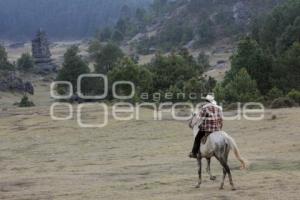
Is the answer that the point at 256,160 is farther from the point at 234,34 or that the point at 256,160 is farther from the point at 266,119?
the point at 234,34

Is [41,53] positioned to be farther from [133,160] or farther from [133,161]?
[133,161]

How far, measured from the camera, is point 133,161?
916 inches

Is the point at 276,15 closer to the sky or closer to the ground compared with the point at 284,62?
closer to the sky

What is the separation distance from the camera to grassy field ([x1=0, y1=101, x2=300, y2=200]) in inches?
631

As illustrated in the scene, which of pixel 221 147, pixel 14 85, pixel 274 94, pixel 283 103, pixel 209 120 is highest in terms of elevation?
Answer: pixel 14 85

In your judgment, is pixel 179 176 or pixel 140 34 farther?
pixel 140 34

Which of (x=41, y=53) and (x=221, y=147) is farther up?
(x=41, y=53)

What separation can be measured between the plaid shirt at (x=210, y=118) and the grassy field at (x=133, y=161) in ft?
5.52

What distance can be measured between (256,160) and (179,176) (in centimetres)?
404

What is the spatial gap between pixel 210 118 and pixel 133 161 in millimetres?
8350

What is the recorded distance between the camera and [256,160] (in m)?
21.0

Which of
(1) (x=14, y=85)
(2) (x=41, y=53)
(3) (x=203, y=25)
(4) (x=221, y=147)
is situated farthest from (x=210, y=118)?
(3) (x=203, y=25)

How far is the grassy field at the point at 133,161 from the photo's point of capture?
16031mm

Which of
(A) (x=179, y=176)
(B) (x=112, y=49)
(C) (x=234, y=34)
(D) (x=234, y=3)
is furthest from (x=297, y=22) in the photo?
(D) (x=234, y=3)
